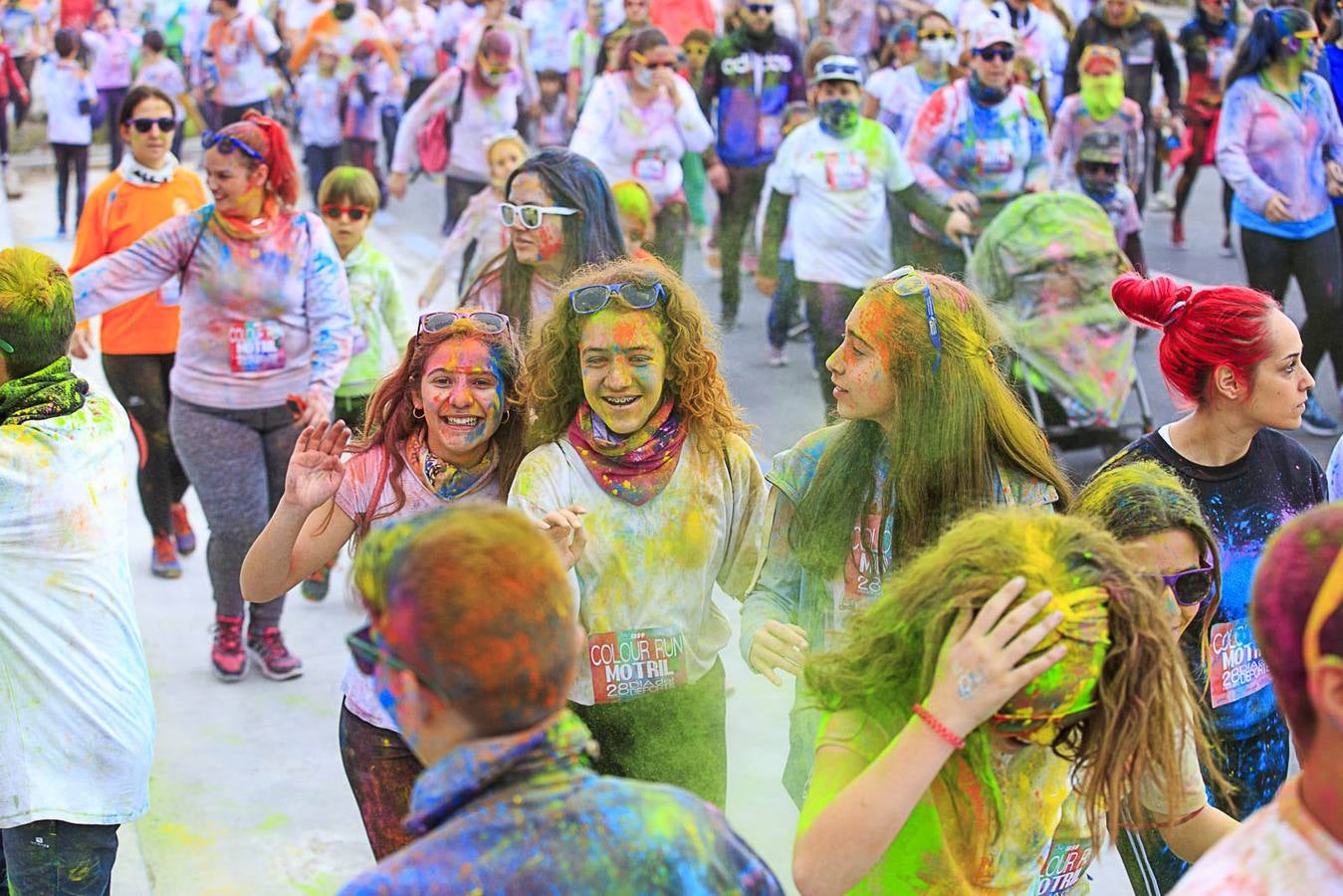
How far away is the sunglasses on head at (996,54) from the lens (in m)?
7.38

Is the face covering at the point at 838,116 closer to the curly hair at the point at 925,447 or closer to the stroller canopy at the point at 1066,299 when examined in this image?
the stroller canopy at the point at 1066,299

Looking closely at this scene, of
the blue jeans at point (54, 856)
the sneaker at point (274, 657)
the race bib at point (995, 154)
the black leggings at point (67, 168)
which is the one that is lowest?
the black leggings at point (67, 168)

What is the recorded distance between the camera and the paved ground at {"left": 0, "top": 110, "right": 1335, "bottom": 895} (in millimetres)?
4289

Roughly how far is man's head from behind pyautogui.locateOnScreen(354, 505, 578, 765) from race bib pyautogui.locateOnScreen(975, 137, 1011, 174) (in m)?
6.17

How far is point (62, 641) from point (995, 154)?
A: 18.0 feet

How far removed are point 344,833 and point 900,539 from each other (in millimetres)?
2197

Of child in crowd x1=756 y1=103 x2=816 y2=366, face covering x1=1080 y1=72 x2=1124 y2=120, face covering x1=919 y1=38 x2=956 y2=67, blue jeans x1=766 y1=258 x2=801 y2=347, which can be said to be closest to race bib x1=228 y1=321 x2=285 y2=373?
child in crowd x1=756 y1=103 x2=816 y2=366

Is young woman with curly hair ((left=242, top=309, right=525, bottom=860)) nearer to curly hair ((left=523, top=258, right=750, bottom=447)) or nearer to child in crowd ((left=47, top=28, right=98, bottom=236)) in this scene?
curly hair ((left=523, top=258, right=750, bottom=447))

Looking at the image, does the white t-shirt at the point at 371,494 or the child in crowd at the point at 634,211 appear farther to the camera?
the child in crowd at the point at 634,211

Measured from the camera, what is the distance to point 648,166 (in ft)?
28.0


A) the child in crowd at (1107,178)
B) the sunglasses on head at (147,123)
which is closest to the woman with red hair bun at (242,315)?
the sunglasses on head at (147,123)

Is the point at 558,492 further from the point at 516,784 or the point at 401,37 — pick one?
the point at 401,37

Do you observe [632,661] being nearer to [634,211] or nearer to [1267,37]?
[634,211]

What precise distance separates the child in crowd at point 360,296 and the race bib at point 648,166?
2.55m
